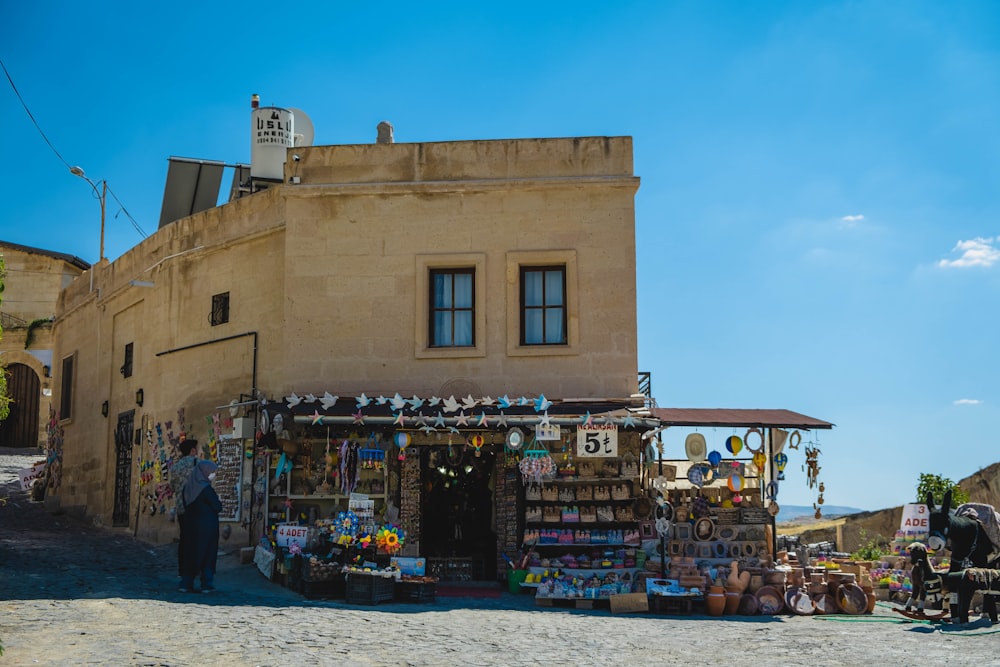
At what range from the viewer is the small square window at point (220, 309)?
56.9 feet

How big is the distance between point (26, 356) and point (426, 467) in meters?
21.7

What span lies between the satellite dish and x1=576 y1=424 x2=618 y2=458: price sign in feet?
27.9

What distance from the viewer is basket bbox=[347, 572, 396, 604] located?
12312 millimetres

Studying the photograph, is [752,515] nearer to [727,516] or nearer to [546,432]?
[727,516]

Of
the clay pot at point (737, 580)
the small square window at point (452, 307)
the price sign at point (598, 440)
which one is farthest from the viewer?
the small square window at point (452, 307)

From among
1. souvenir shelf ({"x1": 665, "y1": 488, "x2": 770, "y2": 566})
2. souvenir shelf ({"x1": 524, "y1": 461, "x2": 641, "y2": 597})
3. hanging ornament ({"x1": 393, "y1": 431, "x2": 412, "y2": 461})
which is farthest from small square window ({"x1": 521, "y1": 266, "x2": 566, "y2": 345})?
souvenir shelf ({"x1": 665, "y1": 488, "x2": 770, "y2": 566})

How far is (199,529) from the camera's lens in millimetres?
12305

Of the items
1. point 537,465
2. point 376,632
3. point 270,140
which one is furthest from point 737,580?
point 270,140

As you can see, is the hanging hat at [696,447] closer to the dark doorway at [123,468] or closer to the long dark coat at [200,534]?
the long dark coat at [200,534]

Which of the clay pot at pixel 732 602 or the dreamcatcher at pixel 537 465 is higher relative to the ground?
the dreamcatcher at pixel 537 465

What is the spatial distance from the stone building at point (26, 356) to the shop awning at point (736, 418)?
22.3m

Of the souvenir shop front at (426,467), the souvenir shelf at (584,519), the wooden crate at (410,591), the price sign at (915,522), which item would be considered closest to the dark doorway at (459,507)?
the souvenir shop front at (426,467)

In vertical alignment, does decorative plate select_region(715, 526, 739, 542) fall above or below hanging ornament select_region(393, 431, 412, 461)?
below

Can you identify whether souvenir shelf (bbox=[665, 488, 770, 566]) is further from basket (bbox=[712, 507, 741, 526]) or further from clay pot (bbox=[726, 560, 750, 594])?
clay pot (bbox=[726, 560, 750, 594])
